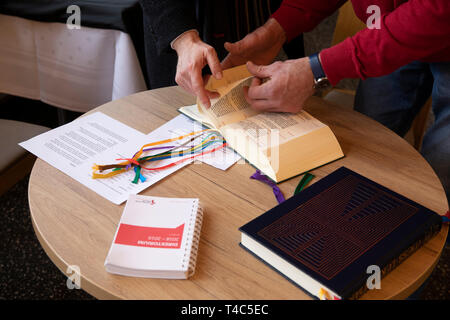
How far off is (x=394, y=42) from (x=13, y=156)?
112 cm

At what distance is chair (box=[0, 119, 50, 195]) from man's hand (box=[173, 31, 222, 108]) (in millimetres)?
569

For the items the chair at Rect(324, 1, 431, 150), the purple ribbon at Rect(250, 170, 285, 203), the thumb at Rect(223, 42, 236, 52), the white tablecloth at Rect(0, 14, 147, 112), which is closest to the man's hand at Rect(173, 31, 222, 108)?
the thumb at Rect(223, 42, 236, 52)

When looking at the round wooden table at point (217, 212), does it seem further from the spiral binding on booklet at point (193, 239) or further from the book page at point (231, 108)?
the book page at point (231, 108)

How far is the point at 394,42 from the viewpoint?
0.93m

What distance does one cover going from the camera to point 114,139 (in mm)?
1018

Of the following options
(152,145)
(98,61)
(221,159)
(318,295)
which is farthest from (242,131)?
(98,61)

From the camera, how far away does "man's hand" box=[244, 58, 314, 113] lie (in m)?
1.00

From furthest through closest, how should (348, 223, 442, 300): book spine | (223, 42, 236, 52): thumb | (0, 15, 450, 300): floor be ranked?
(0, 15, 450, 300): floor → (223, 42, 236, 52): thumb → (348, 223, 442, 300): book spine

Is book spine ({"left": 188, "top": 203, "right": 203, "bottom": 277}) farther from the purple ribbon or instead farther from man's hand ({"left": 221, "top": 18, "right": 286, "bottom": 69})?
man's hand ({"left": 221, "top": 18, "right": 286, "bottom": 69})

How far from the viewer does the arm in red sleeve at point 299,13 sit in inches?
48.6

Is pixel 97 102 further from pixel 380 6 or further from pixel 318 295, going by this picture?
pixel 318 295

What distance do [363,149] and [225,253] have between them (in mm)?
498

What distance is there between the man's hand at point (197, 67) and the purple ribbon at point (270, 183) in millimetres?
237

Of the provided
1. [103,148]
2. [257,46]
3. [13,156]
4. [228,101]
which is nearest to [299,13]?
[257,46]
